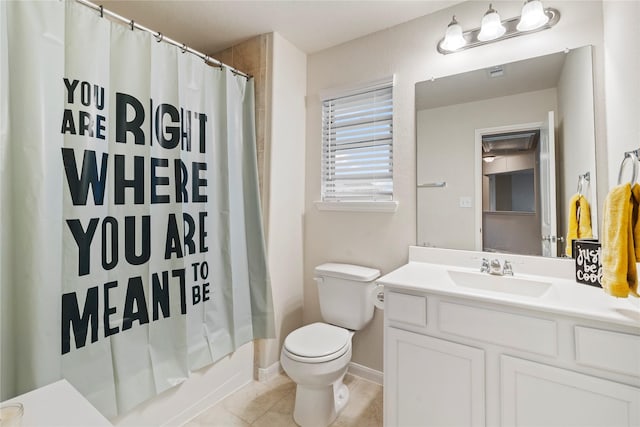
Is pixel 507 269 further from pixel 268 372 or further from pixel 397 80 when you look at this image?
pixel 268 372

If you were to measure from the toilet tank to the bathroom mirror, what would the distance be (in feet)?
1.46

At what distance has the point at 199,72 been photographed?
1.70m

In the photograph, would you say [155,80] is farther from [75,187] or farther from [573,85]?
[573,85]

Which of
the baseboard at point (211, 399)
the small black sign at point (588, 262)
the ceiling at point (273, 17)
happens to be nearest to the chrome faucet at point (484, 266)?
the small black sign at point (588, 262)

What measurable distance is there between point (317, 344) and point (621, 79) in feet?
5.86

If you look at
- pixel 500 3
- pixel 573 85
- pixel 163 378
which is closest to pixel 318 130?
pixel 500 3

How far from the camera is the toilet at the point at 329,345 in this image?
4.99 ft

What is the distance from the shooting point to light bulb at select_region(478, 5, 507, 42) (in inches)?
59.6

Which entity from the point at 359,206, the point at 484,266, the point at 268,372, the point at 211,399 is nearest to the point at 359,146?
the point at 359,206

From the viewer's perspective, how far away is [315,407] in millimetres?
1583

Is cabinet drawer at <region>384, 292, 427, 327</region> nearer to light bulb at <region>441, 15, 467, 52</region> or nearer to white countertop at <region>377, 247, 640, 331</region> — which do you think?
white countertop at <region>377, 247, 640, 331</region>

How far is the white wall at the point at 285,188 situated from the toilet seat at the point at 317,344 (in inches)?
17.6

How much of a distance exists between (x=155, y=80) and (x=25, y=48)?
483 mm

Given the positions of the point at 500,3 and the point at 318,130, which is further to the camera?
the point at 318,130
